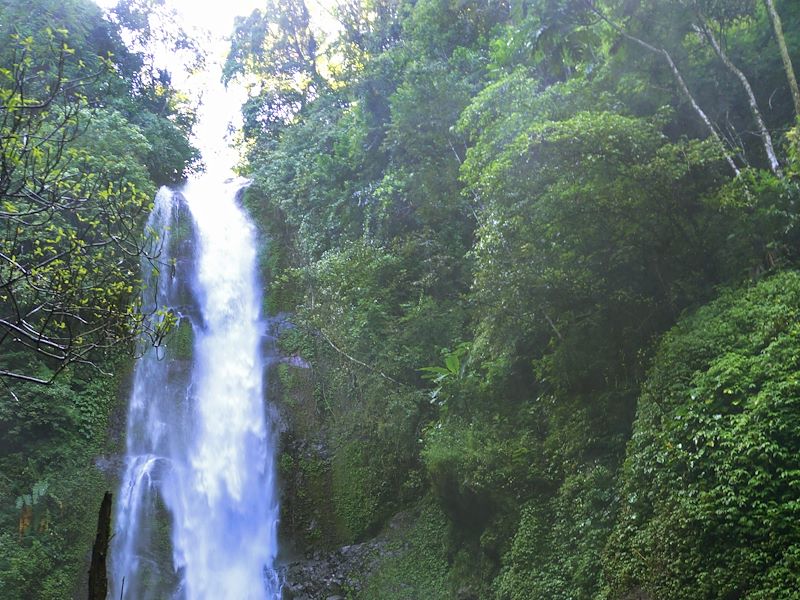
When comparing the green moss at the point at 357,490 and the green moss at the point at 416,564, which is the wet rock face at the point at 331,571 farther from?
the green moss at the point at 357,490

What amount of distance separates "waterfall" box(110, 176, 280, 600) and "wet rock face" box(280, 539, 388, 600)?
422 millimetres

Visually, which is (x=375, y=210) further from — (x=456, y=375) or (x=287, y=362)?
(x=456, y=375)

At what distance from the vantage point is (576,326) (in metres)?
8.74

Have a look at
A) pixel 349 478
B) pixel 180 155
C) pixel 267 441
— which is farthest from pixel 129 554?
pixel 180 155

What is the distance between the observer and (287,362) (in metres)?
16.0

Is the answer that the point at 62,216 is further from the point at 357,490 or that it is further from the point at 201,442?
the point at 357,490

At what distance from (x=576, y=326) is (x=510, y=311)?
3.03 ft

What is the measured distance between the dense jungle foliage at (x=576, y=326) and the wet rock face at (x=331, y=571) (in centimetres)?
33

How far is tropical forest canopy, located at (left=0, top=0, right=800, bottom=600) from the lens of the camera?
18.0 feet

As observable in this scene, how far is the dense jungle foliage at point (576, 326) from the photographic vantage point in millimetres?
5723

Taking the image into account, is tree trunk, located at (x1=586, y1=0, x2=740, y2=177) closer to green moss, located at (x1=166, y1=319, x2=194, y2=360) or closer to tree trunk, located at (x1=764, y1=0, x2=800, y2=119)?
tree trunk, located at (x1=764, y1=0, x2=800, y2=119)

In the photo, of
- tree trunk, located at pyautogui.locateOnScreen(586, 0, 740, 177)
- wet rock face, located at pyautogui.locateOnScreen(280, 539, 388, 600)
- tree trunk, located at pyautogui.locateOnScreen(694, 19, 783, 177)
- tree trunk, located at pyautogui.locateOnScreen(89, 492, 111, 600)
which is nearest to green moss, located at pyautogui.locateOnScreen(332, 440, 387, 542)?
wet rock face, located at pyautogui.locateOnScreen(280, 539, 388, 600)

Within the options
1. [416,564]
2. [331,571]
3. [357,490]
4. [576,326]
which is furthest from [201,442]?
[576,326]

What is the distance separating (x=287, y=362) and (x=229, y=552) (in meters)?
4.72
